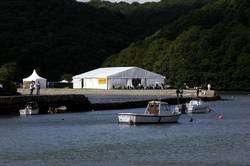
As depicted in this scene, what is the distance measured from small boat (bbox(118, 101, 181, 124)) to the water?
707mm

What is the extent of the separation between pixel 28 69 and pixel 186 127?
114651 mm

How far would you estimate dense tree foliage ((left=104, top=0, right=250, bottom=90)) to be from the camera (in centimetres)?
13725

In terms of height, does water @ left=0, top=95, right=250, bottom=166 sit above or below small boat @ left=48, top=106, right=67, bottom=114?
below

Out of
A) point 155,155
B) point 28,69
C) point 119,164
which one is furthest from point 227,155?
point 28,69

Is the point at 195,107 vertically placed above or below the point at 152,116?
above

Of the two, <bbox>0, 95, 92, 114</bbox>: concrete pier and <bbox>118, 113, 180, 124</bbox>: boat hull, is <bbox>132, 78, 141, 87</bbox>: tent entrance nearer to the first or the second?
<bbox>0, 95, 92, 114</bbox>: concrete pier

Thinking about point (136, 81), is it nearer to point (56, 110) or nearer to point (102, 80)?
point (102, 80)

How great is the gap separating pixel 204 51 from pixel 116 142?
10561 cm

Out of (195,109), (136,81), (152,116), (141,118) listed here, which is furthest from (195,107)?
(136,81)

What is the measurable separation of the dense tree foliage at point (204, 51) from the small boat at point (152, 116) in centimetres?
7753

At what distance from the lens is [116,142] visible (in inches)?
1635

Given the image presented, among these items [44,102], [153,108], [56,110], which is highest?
[44,102]

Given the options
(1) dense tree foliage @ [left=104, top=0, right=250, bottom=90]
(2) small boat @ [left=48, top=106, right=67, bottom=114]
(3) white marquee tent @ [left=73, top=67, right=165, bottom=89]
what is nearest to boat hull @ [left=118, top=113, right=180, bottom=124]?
(2) small boat @ [left=48, top=106, right=67, bottom=114]

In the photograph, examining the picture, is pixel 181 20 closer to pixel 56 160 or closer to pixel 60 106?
pixel 60 106
